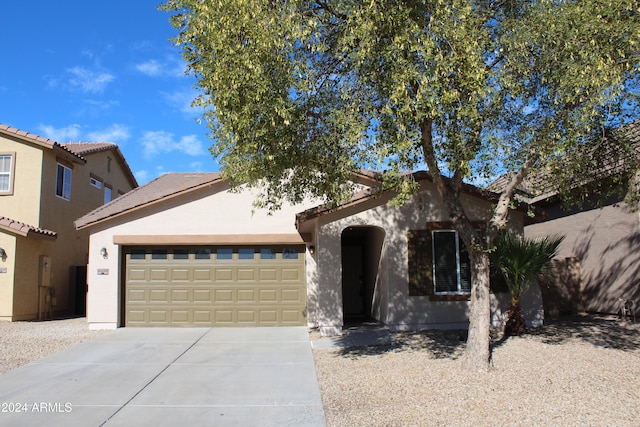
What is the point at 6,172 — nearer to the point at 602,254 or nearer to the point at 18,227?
the point at 18,227

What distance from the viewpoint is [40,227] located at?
16.8 meters

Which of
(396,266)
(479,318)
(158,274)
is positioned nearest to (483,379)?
(479,318)

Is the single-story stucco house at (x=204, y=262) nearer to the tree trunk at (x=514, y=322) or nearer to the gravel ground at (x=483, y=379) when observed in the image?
the gravel ground at (x=483, y=379)

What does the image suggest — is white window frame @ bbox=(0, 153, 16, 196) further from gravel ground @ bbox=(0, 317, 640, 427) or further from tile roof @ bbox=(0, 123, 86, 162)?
gravel ground @ bbox=(0, 317, 640, 427)

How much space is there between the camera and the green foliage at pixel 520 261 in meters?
11.2

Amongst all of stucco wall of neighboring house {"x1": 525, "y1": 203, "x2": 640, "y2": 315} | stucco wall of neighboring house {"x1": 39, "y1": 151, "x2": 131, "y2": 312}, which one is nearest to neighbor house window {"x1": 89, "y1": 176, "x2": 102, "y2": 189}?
stucco wall of neighboring house {"x1": 39, "y1": 151, "x2": 131, "y2": 312}

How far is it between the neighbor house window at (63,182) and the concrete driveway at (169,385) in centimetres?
841

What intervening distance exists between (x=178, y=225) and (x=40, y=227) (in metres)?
5.79

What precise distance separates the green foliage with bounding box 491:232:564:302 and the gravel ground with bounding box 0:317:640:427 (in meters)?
1.14

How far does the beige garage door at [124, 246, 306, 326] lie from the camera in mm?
14055

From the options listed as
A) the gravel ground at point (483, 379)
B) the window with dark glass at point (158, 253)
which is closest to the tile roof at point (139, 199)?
the window with dark glass at point (158, 253)

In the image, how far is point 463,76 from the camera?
727cm

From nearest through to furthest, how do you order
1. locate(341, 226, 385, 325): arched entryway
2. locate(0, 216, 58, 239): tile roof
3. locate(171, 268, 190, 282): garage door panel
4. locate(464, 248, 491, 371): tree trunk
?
locate(464, 248, 491, 371): tree trunk
locate(171, 268, 190, 282): garage door panel
locate(0, 216, 58, 239): tile roof
locate(341, 226, 385, 325): arched entryway

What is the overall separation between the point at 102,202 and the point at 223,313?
1090 centimetres
